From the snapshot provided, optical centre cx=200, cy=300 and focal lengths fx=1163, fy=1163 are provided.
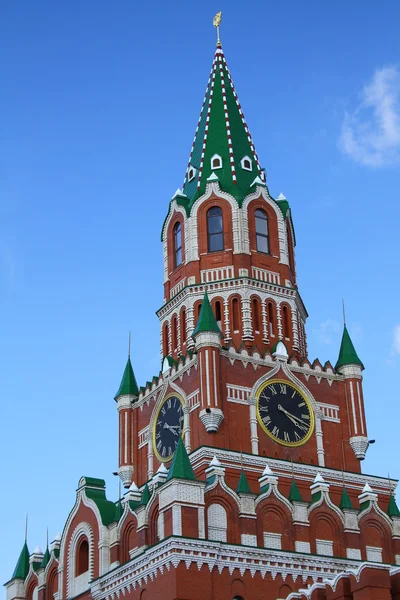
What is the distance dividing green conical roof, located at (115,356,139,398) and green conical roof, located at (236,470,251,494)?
10581mm

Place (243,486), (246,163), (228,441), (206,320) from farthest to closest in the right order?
(246,163), (206,320), (228,441), (243,486)

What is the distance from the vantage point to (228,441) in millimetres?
48719

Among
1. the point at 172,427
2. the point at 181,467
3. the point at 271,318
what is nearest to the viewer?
the point at 181,467

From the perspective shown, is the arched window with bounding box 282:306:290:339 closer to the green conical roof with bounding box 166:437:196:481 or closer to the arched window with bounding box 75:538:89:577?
Answer: the green conical roof with bounding box 166:437:196:481

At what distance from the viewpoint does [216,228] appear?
55875 millimetres

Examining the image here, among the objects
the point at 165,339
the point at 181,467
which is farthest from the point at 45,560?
the point at 181,467

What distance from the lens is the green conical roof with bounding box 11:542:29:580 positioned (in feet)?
180

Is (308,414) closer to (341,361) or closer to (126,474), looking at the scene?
(341,361)

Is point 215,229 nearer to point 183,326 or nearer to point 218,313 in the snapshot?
point 218,313

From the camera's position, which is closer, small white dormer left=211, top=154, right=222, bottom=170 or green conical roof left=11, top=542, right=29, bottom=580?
green conical roof left=11, top=542, right=29, bottom=580

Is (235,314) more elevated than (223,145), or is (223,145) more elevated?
(223,145)

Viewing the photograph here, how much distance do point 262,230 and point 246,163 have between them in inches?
157

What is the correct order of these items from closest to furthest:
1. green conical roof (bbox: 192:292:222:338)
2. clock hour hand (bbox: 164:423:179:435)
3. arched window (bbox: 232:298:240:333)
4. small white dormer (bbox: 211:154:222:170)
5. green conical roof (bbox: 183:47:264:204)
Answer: green conical roof (bbox: 192:292:222:338) < clock hour hand (bbox: 164:423:179:435) < arched window (bbox: 232:298:240:333) < green conical roof (bbox: 183:47:264:204) < small white dormer (bbox: 211:154:222:170)

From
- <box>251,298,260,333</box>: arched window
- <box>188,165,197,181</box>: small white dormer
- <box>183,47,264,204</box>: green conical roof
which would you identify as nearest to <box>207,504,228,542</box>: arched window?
<box>251,298,260,333</box>: arched window
